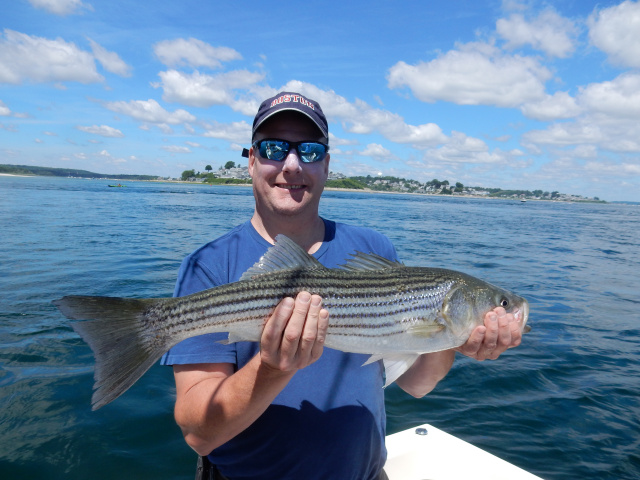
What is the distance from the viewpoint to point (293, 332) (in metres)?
2.74

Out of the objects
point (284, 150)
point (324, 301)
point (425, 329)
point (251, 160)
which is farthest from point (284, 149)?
point (425, 329)

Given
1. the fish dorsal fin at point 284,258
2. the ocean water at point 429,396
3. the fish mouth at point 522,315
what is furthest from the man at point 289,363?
the ocean water at point 429,396

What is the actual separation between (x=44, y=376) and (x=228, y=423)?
7.13m

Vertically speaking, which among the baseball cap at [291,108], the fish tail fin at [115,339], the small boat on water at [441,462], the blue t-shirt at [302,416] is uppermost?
the baseball cap at [291,108]

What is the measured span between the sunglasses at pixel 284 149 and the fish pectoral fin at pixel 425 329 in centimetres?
177

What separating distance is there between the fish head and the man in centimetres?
9

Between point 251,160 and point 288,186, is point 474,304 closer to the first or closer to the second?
point 288,186

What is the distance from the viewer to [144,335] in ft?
9.73

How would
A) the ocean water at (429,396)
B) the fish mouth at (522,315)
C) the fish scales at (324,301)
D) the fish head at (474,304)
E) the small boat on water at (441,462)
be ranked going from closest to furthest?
the fish scales at (324,301) < the fish head at (474,304) < the fish mouth at (522,315) < the small boat on water at (441,462) < the ocean water at (429,396)

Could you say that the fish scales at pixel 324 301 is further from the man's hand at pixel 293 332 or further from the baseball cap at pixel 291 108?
the baseball cap at pixel 291 108

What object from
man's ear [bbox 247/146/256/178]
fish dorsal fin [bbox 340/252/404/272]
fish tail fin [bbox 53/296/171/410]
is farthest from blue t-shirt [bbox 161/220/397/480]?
man's ear [bbox 247/146/256/178]

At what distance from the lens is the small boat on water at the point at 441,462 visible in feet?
16.9

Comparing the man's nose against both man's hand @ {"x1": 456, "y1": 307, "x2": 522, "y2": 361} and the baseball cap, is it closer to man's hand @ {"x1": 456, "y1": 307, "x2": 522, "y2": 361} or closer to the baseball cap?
the baseball cap

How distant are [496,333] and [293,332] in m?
1.71
